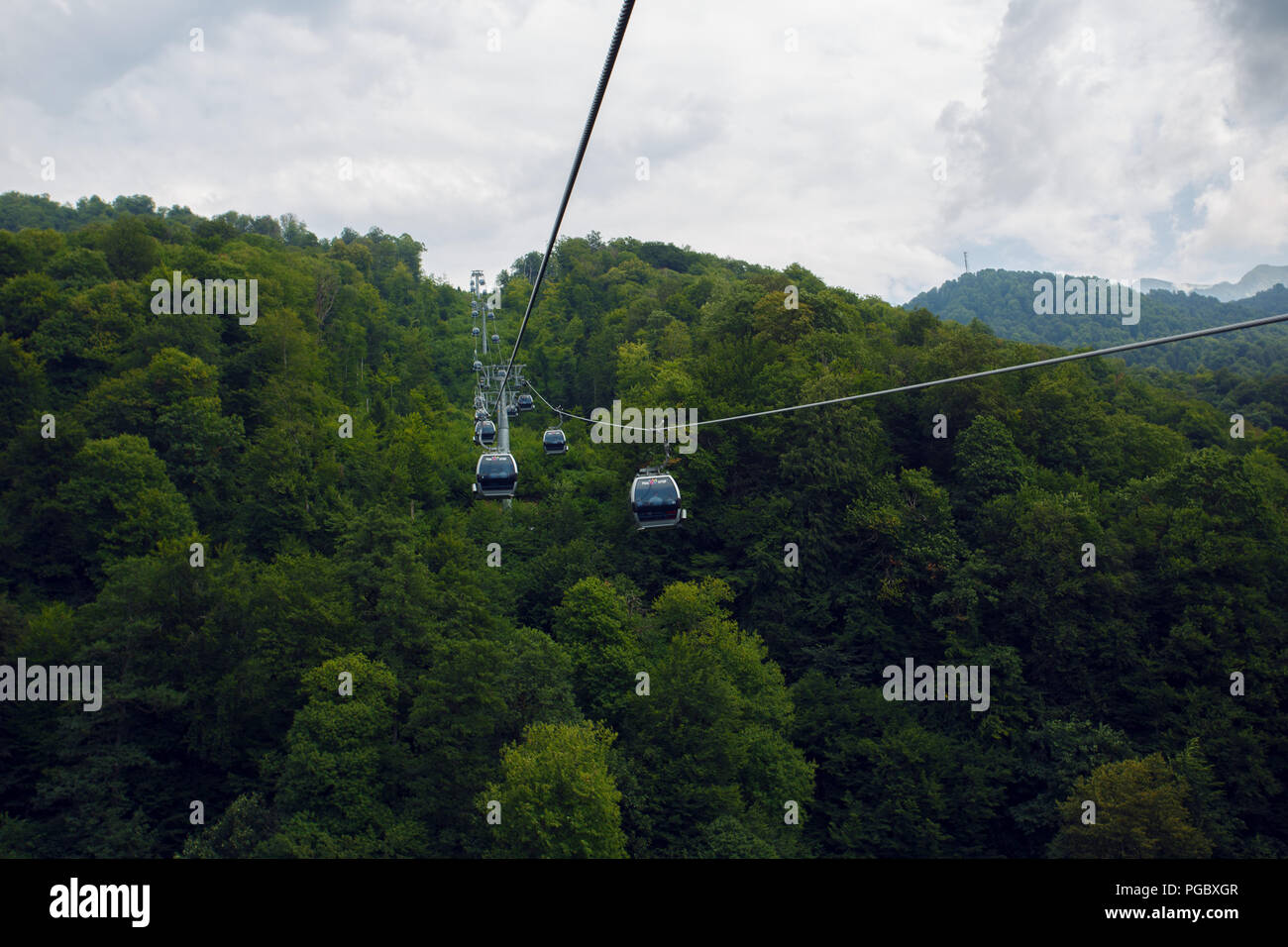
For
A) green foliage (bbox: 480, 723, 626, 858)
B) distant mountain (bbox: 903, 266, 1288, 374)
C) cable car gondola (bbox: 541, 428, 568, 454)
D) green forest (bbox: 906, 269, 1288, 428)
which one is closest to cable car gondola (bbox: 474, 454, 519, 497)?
green foliage (bbox: 480, 723, 626, 858)

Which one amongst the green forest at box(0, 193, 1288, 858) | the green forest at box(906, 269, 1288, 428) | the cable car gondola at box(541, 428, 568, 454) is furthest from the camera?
the green forest at box(906, 269, 1288, 428)

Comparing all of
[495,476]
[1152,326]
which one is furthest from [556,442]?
[1152,326]

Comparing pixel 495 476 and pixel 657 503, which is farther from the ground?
pixel 495 476

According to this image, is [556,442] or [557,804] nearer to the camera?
[557,804]

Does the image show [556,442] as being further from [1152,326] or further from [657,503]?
[1152,326]

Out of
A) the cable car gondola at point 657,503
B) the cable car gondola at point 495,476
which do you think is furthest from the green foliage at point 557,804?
the cable car gondola at point 657,503

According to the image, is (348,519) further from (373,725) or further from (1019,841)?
(1019,841)

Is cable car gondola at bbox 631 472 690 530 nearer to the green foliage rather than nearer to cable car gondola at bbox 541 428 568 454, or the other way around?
the green foliage
